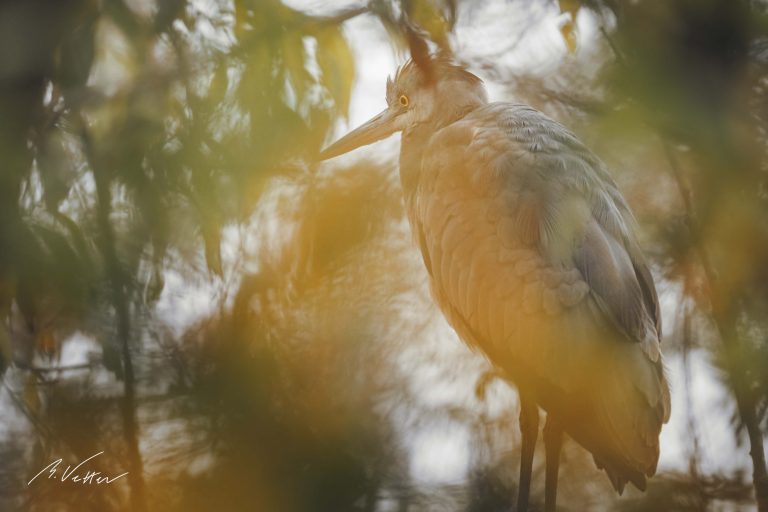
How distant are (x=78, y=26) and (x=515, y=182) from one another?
90cm

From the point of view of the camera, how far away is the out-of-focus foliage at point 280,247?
158 cm

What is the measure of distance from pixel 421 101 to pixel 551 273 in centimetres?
79

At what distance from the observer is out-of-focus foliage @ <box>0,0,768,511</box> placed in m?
1.58

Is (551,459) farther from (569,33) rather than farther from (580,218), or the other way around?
(569,33)

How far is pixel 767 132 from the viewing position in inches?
81.0

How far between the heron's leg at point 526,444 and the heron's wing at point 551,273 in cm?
16

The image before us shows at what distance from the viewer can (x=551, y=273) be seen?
1578 millimetres

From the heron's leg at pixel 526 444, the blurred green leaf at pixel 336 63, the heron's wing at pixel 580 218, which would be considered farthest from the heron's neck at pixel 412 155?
the heron's leg at pixel 526 444

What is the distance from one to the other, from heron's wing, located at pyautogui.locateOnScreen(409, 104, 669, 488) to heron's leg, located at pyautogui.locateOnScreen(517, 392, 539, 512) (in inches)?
6.2

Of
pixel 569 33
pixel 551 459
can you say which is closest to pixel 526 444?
pixel 551 459

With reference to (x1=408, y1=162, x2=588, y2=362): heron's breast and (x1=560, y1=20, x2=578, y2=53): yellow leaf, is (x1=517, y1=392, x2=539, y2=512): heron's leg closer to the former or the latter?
(x1=408, y1=162, x2=588, y2=362): heron's breast
